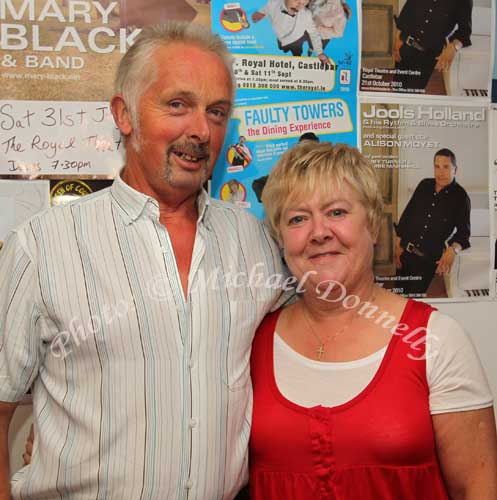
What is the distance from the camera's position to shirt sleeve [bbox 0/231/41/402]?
1.20 meters

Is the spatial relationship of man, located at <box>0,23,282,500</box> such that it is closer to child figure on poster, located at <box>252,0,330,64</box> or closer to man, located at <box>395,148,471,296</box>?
child figure on poster, located at <box>252,0,330,64</box>

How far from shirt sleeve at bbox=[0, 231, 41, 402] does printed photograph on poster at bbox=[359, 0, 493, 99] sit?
3.38ft

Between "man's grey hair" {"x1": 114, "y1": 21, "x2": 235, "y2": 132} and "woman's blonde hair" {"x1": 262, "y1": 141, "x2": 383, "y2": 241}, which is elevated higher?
"man's grey hair" {"x1": 114, "y1": 21, "x2": 235, "y2": 132}

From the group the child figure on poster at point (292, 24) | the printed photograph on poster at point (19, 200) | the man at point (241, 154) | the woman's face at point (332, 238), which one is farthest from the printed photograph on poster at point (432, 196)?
the printed photograph on poster at point (19, 200)

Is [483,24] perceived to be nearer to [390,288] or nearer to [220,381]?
[390,288]

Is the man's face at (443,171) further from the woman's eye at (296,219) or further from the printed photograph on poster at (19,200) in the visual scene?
the printed photograph on poster at (19,200)

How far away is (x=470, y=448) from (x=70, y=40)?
4.41 feet

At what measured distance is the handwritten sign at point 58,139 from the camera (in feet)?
4.97

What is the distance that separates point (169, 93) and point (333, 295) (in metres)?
0.56

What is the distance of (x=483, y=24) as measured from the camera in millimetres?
1760

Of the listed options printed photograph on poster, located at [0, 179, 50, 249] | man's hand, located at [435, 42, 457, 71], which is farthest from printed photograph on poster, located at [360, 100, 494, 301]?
printed photograph on poster, located at [0, 179, 50, 249]

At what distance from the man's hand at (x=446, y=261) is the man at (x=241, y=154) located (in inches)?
25.0

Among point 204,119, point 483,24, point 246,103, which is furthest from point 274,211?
point 483,24

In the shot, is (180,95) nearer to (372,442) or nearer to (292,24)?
(292,24)
